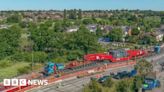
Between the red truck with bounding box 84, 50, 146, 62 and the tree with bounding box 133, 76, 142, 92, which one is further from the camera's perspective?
the red truck with bounding box 84, 50, 146, 62

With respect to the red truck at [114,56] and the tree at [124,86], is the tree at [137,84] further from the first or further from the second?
the red truck at [114,56]

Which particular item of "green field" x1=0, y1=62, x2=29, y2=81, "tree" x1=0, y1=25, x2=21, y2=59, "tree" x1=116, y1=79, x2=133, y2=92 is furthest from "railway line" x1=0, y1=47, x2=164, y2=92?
"tree" x1=0, y1=25, x2=21, y2=59

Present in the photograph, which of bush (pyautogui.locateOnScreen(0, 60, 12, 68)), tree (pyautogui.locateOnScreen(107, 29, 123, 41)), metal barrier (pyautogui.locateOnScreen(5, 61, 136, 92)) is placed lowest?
bush (pyautogui.locateOnScreen(0, 60, 12, 68))

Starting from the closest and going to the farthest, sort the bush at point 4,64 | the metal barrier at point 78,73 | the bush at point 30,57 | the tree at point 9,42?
1. the metal barrier at point 78,73
2. the bush at point 4,64
3. the bush at point 30,57
4. the tree at point 9,42

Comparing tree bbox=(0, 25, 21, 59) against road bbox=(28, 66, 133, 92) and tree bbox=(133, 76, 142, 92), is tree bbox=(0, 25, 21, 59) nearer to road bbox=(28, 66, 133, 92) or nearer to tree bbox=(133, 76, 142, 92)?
road bbox=(28, 66, 133, 92)

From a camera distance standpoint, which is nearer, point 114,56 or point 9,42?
point 114,56

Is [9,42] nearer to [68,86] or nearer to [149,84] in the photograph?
[68,86]

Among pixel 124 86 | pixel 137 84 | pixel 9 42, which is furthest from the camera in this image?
pixel 9 42

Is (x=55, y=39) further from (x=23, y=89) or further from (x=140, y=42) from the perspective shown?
(x=23, y=89)

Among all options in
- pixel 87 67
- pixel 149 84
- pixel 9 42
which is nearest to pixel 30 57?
pixel 9 42

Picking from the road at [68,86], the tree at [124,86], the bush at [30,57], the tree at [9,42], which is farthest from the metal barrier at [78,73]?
the tree at [9,42]

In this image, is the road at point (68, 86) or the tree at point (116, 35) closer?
the road at point (68, 86)
